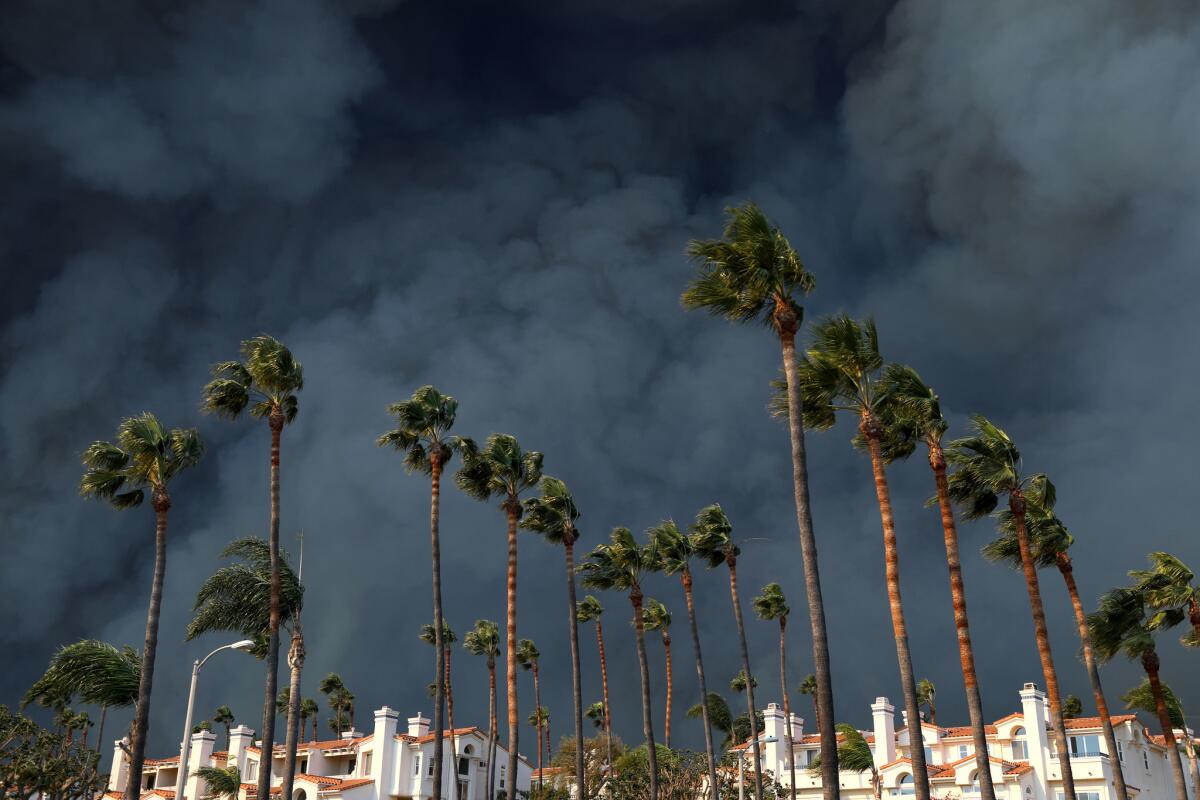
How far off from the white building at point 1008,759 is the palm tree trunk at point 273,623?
36075 mm

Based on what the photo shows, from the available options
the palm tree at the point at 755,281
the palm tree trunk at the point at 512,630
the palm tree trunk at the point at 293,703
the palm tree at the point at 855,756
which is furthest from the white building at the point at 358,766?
the palm tree at the point at 755,281

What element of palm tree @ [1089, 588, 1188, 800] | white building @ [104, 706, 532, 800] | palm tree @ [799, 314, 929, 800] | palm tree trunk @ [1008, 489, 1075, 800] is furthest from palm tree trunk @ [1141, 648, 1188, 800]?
white building @ [104, 706, 532, 800]

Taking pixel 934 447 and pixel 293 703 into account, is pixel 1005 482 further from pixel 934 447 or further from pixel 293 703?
pixel 293 703

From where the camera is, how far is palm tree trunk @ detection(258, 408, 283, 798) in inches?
1442

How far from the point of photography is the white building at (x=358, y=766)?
7744 centimetres

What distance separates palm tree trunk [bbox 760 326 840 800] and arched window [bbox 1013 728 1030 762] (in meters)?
60.3

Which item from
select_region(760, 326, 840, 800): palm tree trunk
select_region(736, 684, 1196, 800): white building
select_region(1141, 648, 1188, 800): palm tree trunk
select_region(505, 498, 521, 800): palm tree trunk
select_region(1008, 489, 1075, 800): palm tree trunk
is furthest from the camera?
select_region(736, 684, 1196, 800): white building

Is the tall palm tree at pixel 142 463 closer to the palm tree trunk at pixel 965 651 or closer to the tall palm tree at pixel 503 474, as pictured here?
the tall palm tree at pixel 503 474

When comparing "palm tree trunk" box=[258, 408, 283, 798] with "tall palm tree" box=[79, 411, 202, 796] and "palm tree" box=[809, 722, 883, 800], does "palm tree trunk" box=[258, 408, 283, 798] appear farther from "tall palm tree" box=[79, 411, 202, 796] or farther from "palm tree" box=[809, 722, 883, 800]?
"palm tree" box=[809, 722, 883, 800]

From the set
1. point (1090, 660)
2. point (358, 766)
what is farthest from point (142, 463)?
point (358, 766)

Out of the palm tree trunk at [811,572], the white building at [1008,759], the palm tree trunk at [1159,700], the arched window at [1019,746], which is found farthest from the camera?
the arched window at [1019,746]

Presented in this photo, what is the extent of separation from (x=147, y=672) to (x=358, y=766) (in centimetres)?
5084

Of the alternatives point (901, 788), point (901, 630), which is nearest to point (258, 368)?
point (901, 630)

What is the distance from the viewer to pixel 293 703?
1545 inches
